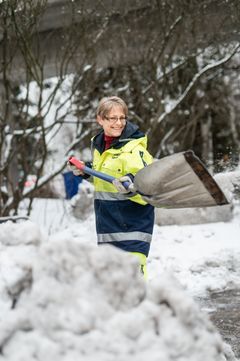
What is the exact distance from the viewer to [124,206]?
3775 mm

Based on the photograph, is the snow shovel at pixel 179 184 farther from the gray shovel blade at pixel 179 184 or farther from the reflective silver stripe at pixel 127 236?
the reflective silver stripe at pixel 127 236

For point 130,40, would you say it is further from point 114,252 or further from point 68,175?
point 114,252

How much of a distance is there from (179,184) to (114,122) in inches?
32.1

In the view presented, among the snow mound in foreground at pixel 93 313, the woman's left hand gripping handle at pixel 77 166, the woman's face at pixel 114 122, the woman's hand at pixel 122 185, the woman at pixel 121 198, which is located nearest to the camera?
the snow mound in foreground at pixel 93 313

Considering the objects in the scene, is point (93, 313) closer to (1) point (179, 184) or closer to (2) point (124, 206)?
(1) point (179, 184)

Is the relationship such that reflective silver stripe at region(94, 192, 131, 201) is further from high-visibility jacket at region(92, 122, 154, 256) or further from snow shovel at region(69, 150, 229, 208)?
snow shovel at region(69, 150, 229, 208)

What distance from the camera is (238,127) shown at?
24.0m

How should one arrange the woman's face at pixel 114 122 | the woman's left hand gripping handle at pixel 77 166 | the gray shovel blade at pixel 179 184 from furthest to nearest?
the woman's left hand gripping handle at pixel 77 166, the woman's face at pixel 114 122, the gray shovel blade at pixel 179 184

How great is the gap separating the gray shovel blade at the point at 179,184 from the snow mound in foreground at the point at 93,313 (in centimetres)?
92

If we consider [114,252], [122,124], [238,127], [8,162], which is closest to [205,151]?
[238,127]

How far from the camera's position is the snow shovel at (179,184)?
3143 mm

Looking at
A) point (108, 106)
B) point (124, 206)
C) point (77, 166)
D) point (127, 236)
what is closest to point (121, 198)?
point (124, 206)

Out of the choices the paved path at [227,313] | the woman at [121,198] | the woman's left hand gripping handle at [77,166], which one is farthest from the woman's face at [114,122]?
the paved path at [227,313]

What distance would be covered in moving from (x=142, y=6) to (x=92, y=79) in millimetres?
1473
